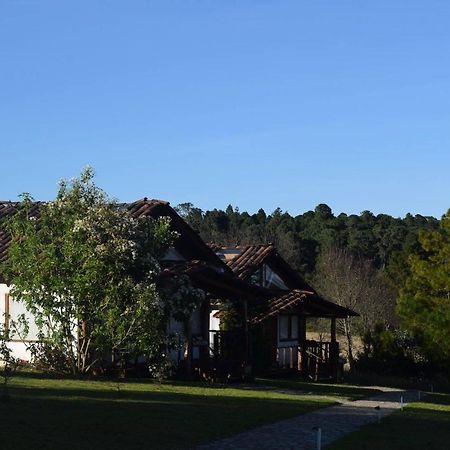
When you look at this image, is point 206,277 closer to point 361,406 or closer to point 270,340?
point 361,406

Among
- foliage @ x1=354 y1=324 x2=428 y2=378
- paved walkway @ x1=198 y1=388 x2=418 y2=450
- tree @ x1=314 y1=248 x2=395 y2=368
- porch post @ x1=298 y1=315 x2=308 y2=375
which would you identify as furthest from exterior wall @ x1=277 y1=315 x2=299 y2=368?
tree @ x1=314 y1=248 x2=395 y2=368

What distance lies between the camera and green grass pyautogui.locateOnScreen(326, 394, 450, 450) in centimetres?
1502

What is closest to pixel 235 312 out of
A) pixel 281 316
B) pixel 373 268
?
pixel 281 316

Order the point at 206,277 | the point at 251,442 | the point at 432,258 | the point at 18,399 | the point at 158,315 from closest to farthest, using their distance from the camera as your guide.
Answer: the point at 251,442 < the point at 18,399 < the point at 158,315 < the point at 206,277 < the point at 432,258

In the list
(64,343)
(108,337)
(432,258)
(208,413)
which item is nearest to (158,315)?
(108,337)

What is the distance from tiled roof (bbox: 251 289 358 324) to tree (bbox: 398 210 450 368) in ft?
13.8

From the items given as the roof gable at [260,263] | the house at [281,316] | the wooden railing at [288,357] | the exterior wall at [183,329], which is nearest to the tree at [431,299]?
the house at [281,316]

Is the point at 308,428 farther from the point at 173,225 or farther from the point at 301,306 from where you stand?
the point at 301,306

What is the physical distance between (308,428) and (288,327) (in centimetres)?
1896

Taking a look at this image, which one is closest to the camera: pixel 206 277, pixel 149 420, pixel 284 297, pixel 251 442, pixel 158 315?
pixel 251 442

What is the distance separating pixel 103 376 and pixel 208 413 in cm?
673

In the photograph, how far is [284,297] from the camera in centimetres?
3309

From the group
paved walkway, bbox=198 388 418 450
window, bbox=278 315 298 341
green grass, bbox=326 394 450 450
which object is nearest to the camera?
paved walkway, bbox=198 388 418 450

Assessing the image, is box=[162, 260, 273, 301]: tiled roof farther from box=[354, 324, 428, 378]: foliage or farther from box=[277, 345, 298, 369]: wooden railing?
box=[354, 324, 428, 378]: foliage
